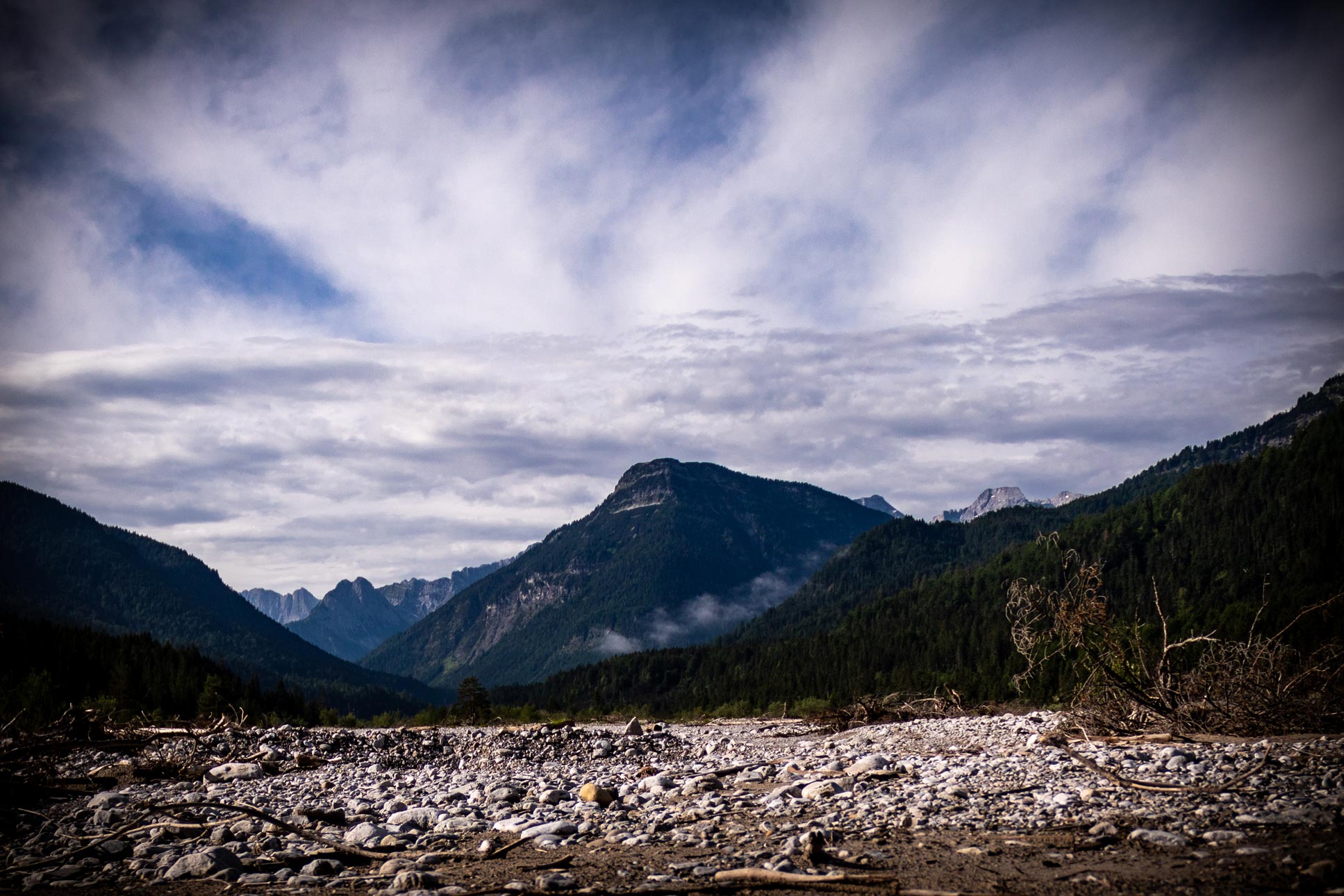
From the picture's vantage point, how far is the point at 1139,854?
7266 millimetres

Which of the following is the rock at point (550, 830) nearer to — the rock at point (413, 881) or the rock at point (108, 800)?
the rock at point (413, 881)

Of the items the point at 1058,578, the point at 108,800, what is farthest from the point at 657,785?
the point at 1058,578

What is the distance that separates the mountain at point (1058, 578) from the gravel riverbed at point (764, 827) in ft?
242

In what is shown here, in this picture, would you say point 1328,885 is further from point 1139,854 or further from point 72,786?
point 72,786

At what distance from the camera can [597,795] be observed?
489 inches

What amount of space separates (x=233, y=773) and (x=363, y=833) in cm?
1010

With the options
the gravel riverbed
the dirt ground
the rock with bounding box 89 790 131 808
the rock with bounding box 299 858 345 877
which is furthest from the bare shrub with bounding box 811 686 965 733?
the rock with bounding box 89 790 131 808

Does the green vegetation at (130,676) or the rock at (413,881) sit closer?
the rock at (413,881)

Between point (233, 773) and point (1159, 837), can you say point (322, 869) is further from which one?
point (233, 773)

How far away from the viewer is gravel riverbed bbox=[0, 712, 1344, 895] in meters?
7.22

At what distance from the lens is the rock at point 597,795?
1235 cm

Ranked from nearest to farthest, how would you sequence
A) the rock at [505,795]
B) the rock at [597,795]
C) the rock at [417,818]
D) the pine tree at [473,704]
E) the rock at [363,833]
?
the rock at [363,833]
the rock at [417,818]
the rock at [597,795]
the rock at [505,795]
the pine tree at [473,704]

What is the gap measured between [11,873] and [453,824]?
5196 mm

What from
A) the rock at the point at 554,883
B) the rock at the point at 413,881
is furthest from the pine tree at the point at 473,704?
the rock at the point at 554,883
